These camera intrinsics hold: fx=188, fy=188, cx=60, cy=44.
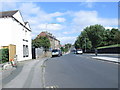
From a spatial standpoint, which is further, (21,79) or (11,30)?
(11,30)

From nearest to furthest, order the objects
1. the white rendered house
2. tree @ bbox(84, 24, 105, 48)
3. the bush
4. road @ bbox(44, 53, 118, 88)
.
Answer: road @ bbox(44, 53, 118, 88)
the bush
the white rendered house
tree @ bbox(84, 24, 105, 48)

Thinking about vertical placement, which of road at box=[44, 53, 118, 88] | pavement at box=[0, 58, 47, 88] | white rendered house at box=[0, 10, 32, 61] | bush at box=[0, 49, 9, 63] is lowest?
pavement at box=[0, 58, 47, 88]

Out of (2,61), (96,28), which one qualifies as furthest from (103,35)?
(2,61)

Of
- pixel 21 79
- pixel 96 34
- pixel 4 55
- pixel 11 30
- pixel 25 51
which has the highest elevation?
pixel 96 34

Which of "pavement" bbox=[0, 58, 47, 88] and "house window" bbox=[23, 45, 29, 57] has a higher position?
"house window" bbox=[23, 45, 29, 57]

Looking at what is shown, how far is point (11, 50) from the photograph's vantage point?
23609mm

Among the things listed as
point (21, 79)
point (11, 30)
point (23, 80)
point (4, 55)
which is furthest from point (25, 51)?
point (23, 80)

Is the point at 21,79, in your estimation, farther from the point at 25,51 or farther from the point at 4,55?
the point at 25,51

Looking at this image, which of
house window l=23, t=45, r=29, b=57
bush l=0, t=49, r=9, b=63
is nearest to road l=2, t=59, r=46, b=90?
bush l=0, t=49, r=9, b=63

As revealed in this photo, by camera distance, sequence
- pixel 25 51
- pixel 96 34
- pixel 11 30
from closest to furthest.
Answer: pixel 11 30, pixel 25 51, pixel 96 34

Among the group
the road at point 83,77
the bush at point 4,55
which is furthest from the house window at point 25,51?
the road at point 83,77

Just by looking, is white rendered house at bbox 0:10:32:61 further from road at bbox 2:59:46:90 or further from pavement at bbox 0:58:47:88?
road at bbox 2:59:46:90

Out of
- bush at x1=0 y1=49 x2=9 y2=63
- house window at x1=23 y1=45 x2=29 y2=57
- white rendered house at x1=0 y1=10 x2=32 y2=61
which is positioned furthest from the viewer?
house window at x1=23 y1=45 x2=29 y2=57

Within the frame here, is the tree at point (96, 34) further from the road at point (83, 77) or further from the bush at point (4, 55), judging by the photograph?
the road at point (83, 77)
